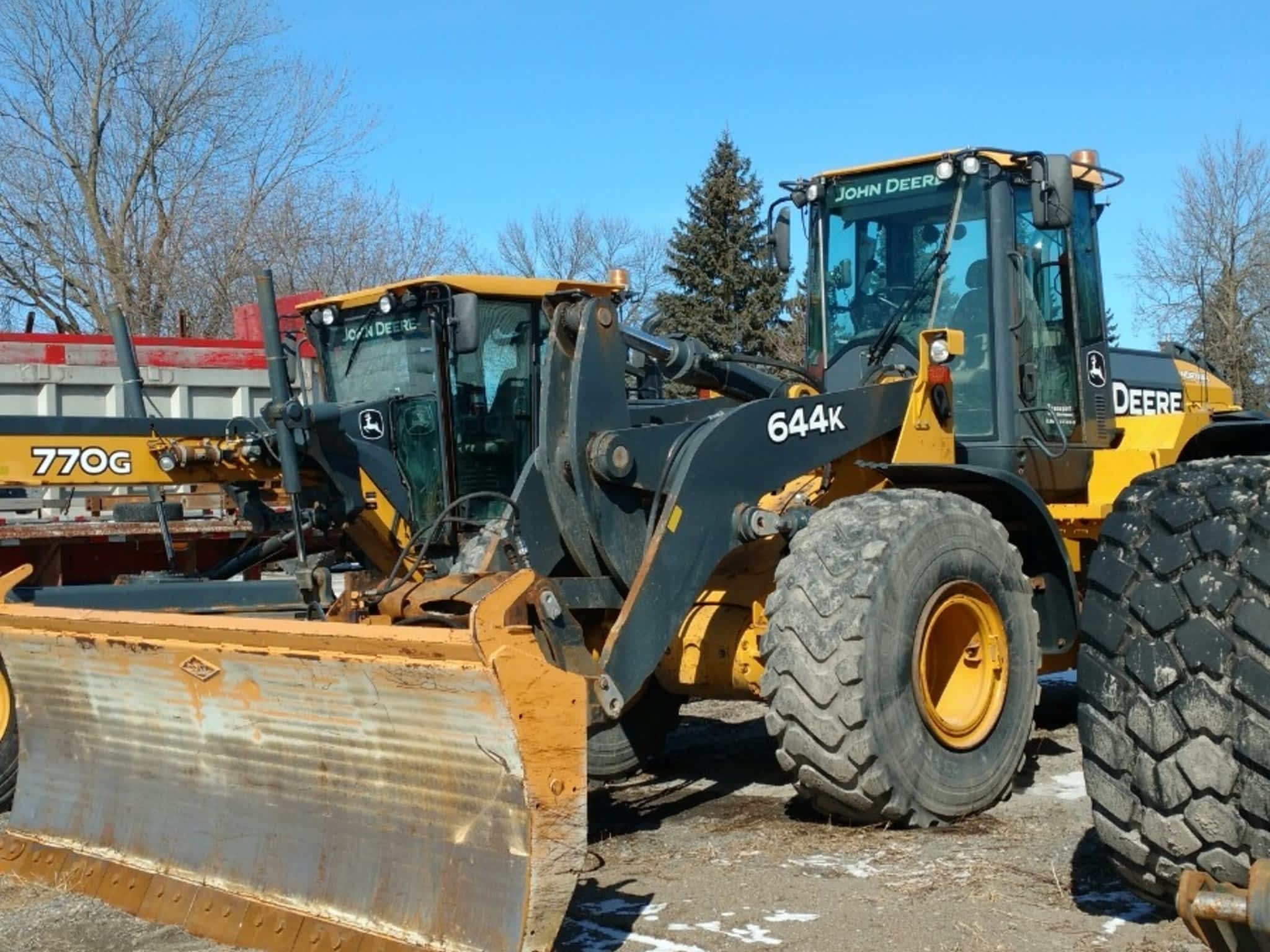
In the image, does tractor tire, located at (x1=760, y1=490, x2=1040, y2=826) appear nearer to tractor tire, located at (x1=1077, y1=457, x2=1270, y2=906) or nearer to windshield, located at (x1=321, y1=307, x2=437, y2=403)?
tractor tire, located at (x1=1077, y1=457, x2=1270, y2=906)

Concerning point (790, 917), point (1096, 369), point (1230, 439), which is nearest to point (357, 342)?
point (1096, 369)

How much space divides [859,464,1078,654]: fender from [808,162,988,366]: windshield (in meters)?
0.80

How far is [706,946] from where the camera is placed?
451 centimetres

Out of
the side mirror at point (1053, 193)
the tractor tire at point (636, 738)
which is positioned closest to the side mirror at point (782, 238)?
the side mirror at point (1053, 193)

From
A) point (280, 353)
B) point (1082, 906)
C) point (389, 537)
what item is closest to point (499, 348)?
point (389, 537)

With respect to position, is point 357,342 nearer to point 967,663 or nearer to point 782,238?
point 782,238

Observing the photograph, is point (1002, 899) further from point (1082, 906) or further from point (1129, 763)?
point (1129, 763)

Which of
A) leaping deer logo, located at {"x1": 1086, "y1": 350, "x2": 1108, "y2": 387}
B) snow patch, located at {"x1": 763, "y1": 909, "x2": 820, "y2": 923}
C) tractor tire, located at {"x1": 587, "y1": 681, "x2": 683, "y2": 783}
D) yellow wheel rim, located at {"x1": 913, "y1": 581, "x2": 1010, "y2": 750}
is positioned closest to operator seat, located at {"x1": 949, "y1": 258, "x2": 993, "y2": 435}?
leaping deer logo, located at {"x1": 1086, "y1": 350, "x2": 1108, "y2": 387}

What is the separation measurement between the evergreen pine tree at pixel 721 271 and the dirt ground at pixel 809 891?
25.2m

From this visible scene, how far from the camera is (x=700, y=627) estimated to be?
21.4ft

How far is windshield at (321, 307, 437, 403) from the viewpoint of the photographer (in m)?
9.66

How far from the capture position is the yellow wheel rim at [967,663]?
20.6 feet

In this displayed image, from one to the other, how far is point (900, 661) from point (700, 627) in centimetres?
102

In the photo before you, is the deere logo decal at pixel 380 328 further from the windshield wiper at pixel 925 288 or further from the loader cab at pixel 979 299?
the windshield wiper at pixel 925 288
